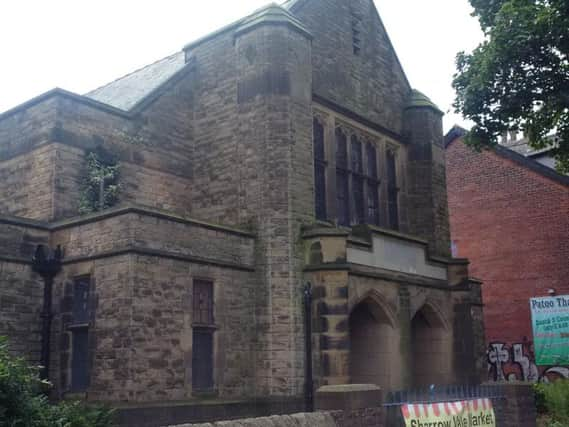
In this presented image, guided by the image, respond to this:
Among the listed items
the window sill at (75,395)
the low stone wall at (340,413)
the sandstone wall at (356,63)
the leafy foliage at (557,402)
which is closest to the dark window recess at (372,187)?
the sandstone wall at (356,63)

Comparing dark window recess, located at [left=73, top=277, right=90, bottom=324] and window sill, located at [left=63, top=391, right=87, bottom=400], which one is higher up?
dark window recess, located at [left=73, top=277, right=90, bottom=324]

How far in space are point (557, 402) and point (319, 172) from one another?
306 inches

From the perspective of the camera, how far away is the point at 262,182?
16.0 meters

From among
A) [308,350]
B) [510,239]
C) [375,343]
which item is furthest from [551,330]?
[308,350]

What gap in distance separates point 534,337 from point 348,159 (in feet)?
35.6

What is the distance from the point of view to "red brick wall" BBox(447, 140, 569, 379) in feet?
83.0

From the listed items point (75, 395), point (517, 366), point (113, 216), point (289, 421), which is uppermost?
point (113, 216)

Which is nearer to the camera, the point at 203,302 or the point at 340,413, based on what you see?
the point at 340,413

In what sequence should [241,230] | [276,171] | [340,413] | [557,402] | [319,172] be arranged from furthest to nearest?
[319,172] → [276,171] → [241,230] → [557,402] → [340,413]

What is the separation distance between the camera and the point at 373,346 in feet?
56.3

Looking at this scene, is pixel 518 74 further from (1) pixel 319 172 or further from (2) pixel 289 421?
(2) pixel 289 421

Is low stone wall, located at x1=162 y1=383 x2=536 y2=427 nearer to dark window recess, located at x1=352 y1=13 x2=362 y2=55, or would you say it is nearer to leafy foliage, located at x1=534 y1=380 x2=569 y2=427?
leafy foliage, located at x1=534 y1=380 x2=569 y2=427

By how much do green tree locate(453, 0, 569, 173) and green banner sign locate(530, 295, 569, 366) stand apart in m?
8.46

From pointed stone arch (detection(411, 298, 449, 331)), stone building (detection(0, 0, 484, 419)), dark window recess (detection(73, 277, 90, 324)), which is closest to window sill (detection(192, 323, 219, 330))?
stone building (detection(0, 0, 484, 419))
